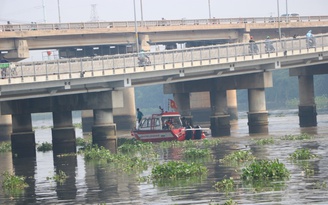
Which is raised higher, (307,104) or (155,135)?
(307,104)

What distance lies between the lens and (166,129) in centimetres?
6550

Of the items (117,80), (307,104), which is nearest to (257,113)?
(307,104)

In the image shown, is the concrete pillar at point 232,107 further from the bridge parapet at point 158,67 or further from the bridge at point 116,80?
the bridge parapet at point 158,67

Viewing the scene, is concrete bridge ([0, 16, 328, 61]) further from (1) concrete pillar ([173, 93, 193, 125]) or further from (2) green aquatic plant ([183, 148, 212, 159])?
(2) green aquatic plant ([183, 148, 212, 159])

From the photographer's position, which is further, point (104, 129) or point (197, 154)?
point (104, 129)

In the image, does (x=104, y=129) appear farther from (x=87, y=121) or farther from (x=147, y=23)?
(x=147, y=23)

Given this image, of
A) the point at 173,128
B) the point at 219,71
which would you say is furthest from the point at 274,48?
the point at 173,128

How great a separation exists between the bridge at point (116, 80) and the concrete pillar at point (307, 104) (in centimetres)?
567

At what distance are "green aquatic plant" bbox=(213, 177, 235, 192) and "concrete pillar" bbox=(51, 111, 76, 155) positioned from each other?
30547mm

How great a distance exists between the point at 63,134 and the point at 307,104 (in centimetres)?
2890

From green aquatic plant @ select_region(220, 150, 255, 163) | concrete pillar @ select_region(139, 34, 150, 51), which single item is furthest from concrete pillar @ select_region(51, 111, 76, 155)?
concrete pillar @ select_region(139, 34, 150, 51)

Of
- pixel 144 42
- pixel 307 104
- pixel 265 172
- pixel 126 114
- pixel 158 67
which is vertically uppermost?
pixel 144 42

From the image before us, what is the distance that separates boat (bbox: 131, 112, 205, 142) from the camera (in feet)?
214

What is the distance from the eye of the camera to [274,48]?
235 feet
